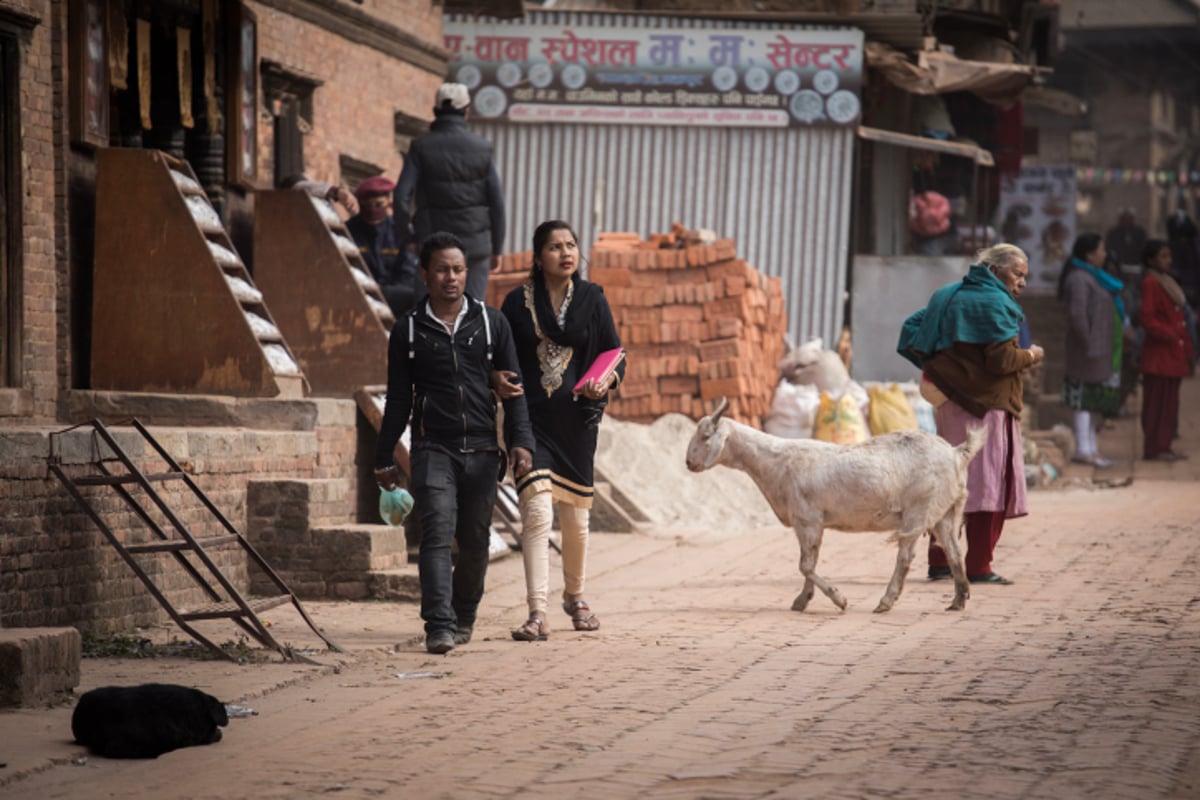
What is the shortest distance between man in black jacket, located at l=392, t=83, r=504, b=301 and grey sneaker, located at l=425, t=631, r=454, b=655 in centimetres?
523

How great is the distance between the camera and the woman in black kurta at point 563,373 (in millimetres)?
9211

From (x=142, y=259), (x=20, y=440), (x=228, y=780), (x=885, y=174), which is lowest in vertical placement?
(x=228, y=780)

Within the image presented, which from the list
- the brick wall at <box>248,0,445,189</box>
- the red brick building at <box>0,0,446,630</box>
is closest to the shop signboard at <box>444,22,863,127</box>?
the brick wall at <box>248,0,445,189</box>

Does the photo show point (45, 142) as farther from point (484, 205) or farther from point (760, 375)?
point (760, 375)

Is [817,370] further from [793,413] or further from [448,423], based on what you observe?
[448,423]

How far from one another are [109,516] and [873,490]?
12.7 feet

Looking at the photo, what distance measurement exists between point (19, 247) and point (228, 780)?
19.1 feet

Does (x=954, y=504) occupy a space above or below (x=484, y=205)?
below

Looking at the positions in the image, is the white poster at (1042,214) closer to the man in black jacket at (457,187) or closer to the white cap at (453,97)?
the man in black jacket at (457,187)

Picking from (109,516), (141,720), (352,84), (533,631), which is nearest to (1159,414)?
(352,84)

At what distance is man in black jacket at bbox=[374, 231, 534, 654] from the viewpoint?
8.70 metres

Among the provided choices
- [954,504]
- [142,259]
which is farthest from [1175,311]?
[142,259]

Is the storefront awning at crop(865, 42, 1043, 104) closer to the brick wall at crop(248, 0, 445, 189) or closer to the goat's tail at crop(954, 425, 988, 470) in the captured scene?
the brick wall at crop(248, 0, 445, 189)

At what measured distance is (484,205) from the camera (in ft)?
45.3
